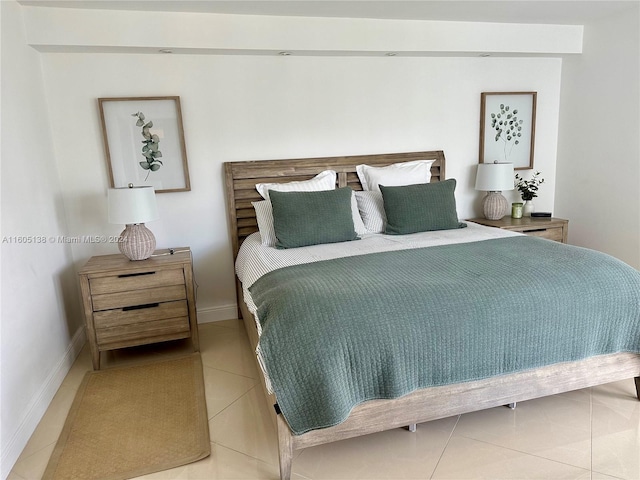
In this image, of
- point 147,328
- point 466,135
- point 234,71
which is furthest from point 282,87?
point 147,328

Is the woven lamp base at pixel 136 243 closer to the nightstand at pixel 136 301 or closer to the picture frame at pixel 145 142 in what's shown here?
the nightstand at pixel 136 301

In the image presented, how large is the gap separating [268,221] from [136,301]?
3.28ft

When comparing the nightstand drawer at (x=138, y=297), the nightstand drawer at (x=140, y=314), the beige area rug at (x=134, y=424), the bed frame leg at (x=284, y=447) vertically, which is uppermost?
the nightstand drawer at (x=138, y=297)

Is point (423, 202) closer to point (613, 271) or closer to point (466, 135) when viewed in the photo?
point (466, 135)

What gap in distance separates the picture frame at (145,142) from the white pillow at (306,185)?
572 millimetres

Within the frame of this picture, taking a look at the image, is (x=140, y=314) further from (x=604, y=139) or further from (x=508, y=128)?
(x=604, y=139)

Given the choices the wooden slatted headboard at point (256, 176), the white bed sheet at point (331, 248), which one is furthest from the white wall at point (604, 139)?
the wooden slatted headboard at point (256, 176)

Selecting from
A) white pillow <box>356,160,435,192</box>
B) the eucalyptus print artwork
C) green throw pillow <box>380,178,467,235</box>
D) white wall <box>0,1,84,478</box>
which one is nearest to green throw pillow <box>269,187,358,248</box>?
green throw pillow <box>380,178,467,235</box>

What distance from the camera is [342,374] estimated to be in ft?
5.41

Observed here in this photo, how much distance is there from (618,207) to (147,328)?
3.71 metres

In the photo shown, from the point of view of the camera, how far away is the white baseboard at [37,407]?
6.24 feet

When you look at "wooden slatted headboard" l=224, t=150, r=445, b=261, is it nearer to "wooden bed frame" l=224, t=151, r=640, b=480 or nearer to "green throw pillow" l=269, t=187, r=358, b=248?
"green throw pillow" l=269, t=187, r=358, b=248

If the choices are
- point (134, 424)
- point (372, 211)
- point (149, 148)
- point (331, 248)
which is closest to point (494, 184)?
point (372, 211)

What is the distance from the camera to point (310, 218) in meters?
2.82
